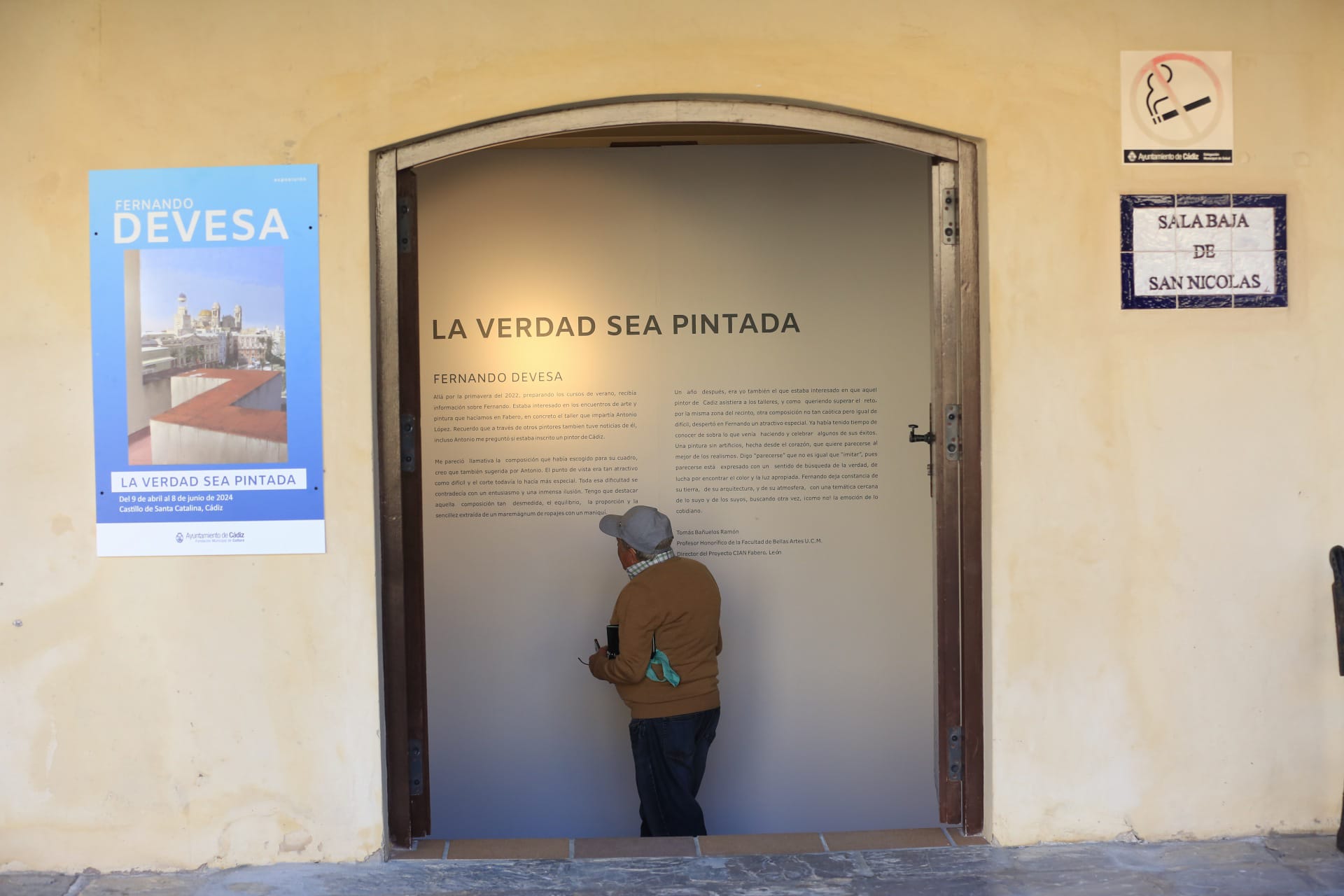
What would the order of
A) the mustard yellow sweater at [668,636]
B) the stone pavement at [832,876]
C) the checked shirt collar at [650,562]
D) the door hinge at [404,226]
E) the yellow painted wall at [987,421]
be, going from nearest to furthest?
the stone pavement at [832,876] < the yellow painted wall at [987,421] < the door hinge at [404,226] < the mustard yellow sweater at [668,636] < the checked shirt collar at [650,562]

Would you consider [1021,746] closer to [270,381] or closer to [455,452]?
[270,381]

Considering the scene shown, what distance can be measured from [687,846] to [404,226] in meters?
2.01

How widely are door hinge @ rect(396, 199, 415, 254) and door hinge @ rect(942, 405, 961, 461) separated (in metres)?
1.64

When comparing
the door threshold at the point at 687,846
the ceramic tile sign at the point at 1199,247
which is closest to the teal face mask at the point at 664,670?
the door threshold at the point at 687,846

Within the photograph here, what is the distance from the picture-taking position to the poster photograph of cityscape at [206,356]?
3.04m

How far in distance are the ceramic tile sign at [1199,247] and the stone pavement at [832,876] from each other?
1.57 metres

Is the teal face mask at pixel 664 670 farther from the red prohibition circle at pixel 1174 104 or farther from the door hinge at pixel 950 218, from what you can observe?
the red prohibition circle at pixel 1174 104

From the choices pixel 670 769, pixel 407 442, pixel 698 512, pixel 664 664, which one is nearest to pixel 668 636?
pixel 664 664

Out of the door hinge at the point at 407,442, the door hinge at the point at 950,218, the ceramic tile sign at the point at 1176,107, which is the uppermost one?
the ceramic tile sign at the point at 1176,107

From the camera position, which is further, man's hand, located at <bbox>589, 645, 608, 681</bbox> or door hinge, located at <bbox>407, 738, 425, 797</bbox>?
man's hand, located at <bbox>589, 645, 608, 681</bbox>

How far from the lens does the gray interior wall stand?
16.3ft

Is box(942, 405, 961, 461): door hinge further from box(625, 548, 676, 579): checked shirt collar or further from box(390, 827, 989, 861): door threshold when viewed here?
box(625, 548, 676, 579): checked shirt collar

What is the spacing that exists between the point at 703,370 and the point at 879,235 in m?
1.04

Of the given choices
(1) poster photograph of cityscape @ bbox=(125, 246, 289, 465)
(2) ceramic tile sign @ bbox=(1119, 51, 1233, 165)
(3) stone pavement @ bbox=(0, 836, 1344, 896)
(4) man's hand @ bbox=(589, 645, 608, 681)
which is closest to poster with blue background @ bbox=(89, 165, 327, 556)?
(1) poster photograph of cityscape @ bbox=(125, 246, 289, 465)
